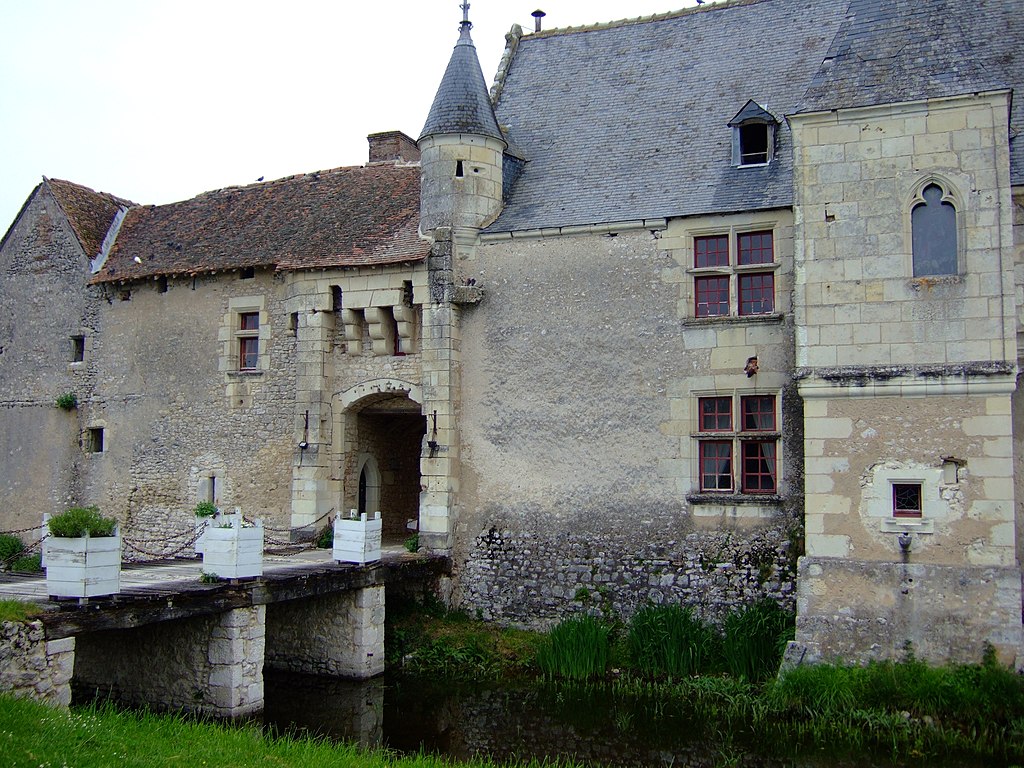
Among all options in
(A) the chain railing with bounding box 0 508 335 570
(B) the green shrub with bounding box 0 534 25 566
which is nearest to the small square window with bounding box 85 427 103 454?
(A) the chain railing with bounding box 0 508 335 570

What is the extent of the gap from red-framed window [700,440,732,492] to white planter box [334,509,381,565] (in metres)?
4.23

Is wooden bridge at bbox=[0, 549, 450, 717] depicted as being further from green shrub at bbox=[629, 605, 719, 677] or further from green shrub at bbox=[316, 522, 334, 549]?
green shrub at bbox=[629, 605, 719, 677]

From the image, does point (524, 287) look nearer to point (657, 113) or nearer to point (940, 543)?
point (657, 113)

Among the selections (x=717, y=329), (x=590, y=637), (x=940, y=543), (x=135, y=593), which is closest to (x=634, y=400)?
(x=717, y=329)

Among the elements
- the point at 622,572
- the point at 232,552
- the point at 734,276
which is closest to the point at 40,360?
the point at 232,552

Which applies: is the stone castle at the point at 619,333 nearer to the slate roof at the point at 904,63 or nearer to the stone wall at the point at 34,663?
the slate roof at the point at 904,63

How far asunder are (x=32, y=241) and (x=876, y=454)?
14865 millimetres

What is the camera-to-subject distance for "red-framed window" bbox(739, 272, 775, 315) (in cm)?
1312

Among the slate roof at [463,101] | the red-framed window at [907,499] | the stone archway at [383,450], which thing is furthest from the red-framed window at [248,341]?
the red-framed window at [907,499]

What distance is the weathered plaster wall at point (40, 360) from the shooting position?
17.8m

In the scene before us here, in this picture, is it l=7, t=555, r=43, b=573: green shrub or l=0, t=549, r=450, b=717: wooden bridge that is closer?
l=0, t=549, r=450, b=717: wooden bridge

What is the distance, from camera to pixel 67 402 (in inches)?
697

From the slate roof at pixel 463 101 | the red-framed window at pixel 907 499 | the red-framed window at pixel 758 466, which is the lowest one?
the red-framed window at pixel 907 499

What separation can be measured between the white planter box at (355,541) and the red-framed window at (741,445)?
167 inches
